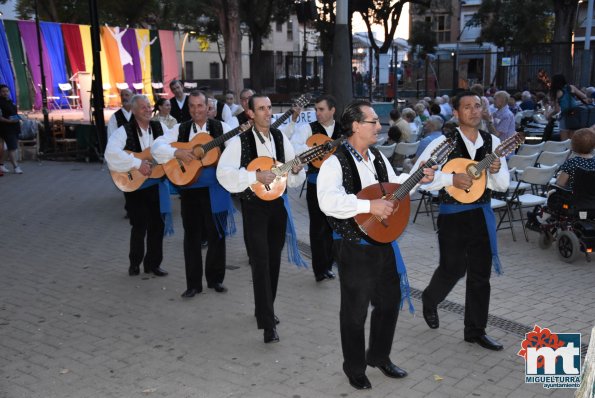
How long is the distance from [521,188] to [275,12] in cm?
2975

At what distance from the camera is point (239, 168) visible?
5.35 metres

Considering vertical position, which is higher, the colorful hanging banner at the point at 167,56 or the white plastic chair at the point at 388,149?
the colorful hanging banner at the point at 167,56

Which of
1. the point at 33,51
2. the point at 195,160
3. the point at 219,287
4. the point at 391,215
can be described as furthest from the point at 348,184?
the point at 33,51

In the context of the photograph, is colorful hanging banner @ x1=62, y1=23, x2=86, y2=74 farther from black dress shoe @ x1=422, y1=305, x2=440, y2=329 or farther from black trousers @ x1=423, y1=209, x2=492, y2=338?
black trousers @ x1=423, y1=209, x2=492, y2=338

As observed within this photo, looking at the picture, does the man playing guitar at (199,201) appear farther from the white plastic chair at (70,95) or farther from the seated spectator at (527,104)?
the white plastic chair at (70,95)

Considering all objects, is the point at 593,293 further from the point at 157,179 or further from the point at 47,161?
the point at 47,161

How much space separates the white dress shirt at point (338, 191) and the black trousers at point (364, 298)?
0.34 metres

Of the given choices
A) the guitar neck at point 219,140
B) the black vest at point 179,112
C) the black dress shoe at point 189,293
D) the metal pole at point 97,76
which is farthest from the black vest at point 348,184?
the metal pole at point 97,76

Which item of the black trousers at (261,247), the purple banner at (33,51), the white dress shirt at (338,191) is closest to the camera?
the white dress shirt at (338,191)

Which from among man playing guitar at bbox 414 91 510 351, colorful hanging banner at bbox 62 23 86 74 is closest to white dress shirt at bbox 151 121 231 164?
man playing guitar at bbox 414 91 510 351

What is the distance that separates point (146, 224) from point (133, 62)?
2814 centimetres

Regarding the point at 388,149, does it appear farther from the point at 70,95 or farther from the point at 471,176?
the point at 70,95

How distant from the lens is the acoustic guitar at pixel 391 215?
13.6 ft

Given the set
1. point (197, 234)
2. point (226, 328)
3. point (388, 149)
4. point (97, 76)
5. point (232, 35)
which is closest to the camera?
point (226, 328)
